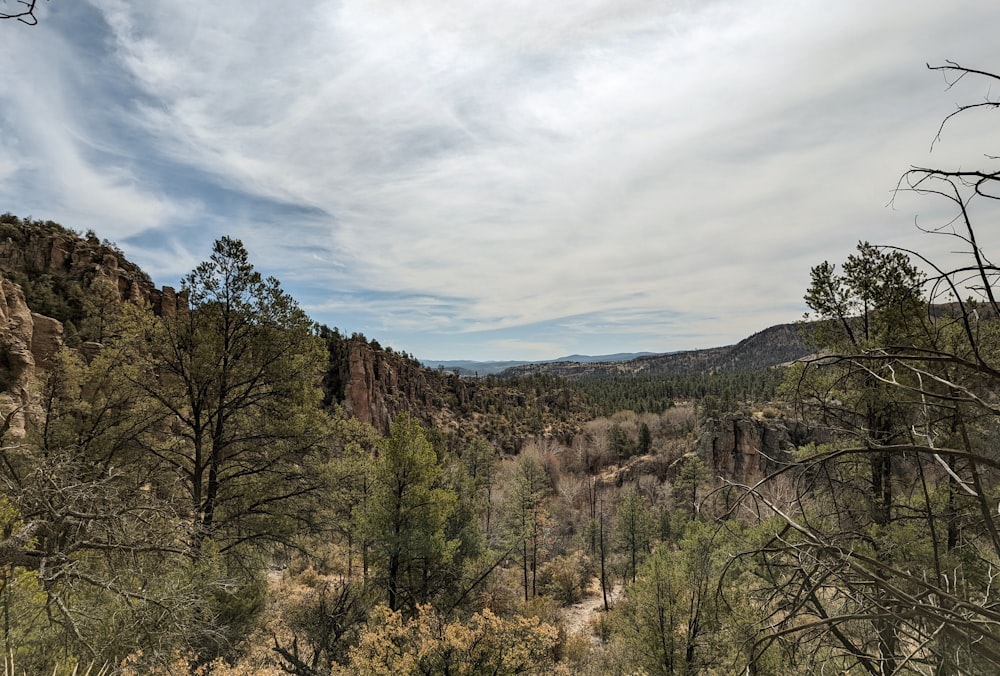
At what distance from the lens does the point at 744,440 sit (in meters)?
48.5

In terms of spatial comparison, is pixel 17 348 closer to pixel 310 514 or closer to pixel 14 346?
pixel 14 346

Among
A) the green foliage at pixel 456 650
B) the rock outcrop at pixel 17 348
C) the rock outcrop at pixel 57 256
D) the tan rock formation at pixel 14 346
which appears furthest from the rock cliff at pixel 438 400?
the green foliage at pixel 456 650

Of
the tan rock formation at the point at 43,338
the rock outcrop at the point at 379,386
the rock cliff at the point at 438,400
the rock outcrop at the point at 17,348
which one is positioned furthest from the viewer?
the rock cliff at the point at 438,400

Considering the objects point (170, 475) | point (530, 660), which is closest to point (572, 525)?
point (530, 660)

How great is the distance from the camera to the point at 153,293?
1577 inches

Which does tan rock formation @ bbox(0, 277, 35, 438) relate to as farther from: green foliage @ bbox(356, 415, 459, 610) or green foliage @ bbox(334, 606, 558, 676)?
green foliage @ bbox(334, 606, 558, 676)

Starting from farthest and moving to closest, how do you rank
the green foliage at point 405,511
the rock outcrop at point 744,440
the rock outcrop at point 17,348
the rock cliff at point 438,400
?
the rock cliff at point 438,400 → the rock outcrop at point 744,440 → the rock outcrop at point 17,348 → the green foliage at point 405,511

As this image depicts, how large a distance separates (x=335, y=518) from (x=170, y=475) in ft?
11.7

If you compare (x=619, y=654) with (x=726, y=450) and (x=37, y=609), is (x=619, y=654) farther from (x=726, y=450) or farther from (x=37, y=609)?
(x=726, y=450)

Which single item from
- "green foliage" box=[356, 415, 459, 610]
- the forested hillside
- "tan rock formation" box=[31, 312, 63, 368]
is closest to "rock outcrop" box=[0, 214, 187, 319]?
"tan rock formation" box=[31, 312, 63, 368]

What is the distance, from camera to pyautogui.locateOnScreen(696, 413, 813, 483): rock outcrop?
155ft

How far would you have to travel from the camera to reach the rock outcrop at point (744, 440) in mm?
47344

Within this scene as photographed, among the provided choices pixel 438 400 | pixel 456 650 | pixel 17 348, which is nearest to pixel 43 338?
pixel 17 348

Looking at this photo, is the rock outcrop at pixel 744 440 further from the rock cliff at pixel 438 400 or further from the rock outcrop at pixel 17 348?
the rock outcrop at pixel 17 348
